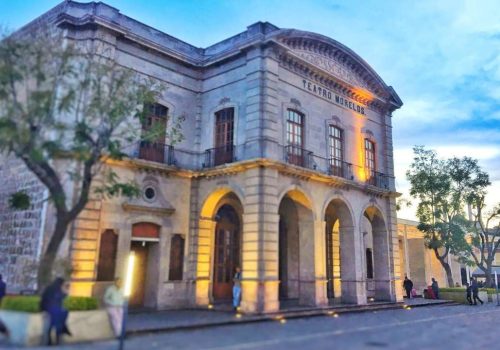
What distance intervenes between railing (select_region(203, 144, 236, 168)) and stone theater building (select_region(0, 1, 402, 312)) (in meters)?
0.06

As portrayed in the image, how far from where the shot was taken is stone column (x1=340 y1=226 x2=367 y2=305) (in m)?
20.1

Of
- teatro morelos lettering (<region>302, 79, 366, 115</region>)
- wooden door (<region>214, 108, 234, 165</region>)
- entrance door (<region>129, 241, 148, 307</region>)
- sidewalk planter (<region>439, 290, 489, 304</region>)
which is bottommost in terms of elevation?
sidewalk planter (<region>439, 290, 489, 304</region>)

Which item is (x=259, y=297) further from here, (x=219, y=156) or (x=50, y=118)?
(x=50, y=118)

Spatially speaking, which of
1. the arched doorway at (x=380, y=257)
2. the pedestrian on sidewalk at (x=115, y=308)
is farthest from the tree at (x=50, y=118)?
the arched doorway at (x=380, y=257)

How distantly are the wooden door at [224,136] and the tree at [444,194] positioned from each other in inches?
589

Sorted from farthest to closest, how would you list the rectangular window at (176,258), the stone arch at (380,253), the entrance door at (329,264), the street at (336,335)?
the entrance door at (329,264)
the stone arch at (380,253)
the rectangular window at (176,258)
the street at (336,335)

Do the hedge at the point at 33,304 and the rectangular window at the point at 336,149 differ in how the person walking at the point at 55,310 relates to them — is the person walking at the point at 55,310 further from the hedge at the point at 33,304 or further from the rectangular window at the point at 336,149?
the rectangular window at the point at 336,149

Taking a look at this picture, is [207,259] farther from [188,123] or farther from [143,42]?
[143,42]

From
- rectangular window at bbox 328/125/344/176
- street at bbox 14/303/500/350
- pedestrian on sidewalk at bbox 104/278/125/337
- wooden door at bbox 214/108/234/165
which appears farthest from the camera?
rectangular window at bbox 328/125/344/176

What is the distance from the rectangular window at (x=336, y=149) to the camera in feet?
68.6

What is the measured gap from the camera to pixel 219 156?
18766mm

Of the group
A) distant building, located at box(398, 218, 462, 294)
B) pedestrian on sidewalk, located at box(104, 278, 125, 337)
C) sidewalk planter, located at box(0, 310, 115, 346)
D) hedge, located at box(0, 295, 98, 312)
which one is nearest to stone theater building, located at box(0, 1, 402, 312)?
hedge, located at box(0, 295, 98, 312)

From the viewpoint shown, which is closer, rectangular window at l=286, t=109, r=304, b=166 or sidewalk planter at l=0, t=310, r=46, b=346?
sidewalk planter at l=0, t=310, r=46, b=346

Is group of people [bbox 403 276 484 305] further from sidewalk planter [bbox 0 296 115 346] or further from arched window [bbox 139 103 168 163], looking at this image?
sidewalk planter [bbox 0 296 115 346]
